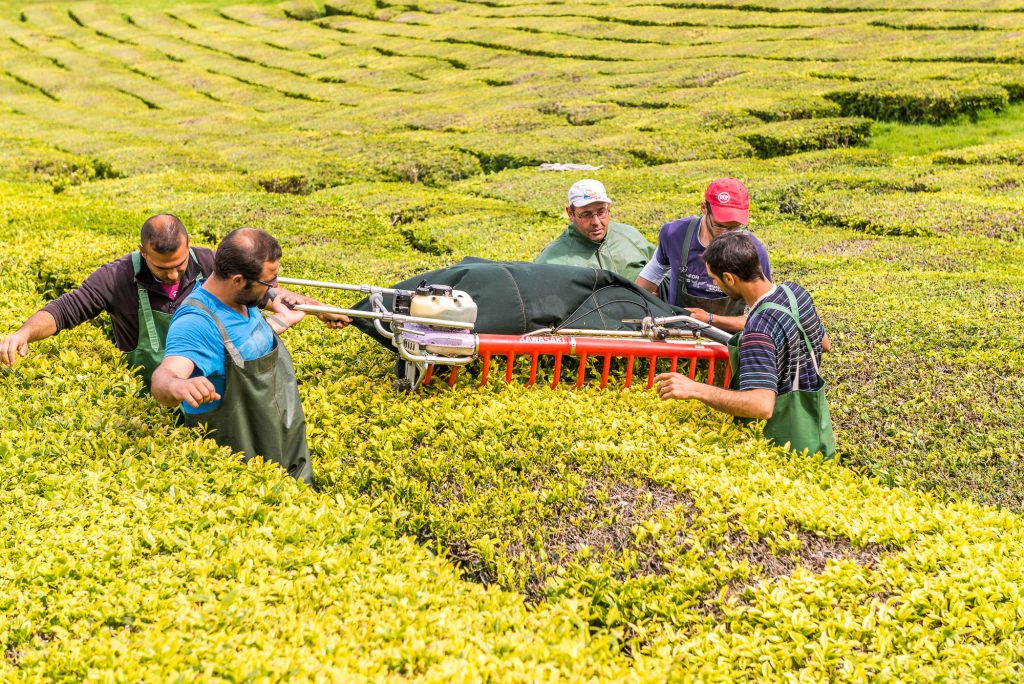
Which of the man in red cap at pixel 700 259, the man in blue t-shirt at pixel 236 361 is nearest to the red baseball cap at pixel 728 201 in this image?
the man in red cap at pixel 700 259

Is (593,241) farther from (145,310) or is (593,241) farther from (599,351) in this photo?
(145,310)

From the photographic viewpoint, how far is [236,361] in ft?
15.0

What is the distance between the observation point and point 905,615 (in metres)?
3.88

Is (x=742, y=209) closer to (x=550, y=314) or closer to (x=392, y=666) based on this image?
(x=550, y=314)

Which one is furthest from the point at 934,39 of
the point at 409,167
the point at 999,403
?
the point at 999,403

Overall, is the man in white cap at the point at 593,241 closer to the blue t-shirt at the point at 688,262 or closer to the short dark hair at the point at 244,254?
the blue t-shirt at the point at 688,262

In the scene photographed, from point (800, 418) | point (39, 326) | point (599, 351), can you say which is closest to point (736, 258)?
point (800, 418)

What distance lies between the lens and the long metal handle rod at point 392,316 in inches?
210

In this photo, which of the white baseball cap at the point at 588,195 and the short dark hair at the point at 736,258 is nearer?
the short dark hair at the point at 736,258

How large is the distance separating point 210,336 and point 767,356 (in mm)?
3000

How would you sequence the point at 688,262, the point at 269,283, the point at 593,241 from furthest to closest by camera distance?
the point at 593,241
the point at 688,262
the point at 269,283

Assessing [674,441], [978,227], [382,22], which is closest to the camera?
[674,441]

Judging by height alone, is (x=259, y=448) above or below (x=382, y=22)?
below

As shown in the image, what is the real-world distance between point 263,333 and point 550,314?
6.94 feet
